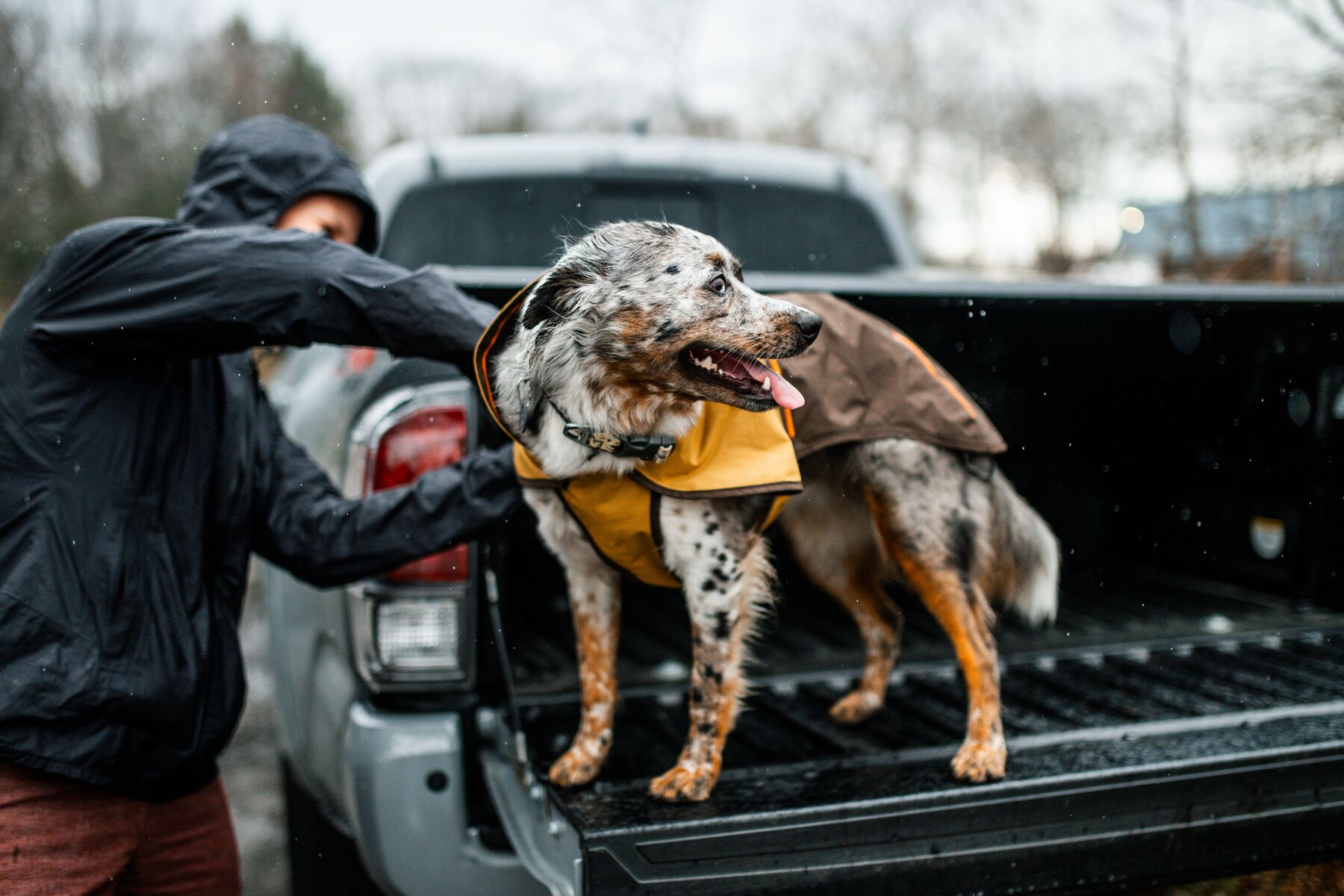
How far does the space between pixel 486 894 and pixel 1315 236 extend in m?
5.95

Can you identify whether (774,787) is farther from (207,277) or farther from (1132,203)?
(1132,203)

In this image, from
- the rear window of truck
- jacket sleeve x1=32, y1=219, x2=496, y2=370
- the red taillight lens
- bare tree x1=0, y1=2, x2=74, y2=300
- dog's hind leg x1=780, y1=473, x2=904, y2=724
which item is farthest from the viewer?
bare tree x1=0, y1=2, x2=74, y2=300

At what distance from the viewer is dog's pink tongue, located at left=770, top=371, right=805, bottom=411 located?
1.98 m

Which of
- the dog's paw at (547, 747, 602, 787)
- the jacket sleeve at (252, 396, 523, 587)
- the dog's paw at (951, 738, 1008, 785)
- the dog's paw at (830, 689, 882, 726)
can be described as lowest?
the dog's paw at (830, 689, 882, 726)

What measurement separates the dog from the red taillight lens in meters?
0.26

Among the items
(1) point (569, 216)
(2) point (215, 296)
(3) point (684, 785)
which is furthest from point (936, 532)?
(1) point (569, 216)

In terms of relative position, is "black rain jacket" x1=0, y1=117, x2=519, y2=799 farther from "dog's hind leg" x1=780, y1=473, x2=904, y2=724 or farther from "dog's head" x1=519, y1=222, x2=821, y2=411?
"dog's hind leg" x1=780, y1=473, x2=904, y2=724

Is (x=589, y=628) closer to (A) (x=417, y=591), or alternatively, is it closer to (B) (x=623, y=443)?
(A) (x=417, y=591)

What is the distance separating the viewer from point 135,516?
2.17 m

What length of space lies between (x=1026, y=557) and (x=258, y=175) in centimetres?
238

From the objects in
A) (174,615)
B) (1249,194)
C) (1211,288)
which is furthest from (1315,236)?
(174,615)

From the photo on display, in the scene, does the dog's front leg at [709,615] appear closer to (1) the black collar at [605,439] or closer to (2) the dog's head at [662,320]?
(1) the black collar at [605,439]

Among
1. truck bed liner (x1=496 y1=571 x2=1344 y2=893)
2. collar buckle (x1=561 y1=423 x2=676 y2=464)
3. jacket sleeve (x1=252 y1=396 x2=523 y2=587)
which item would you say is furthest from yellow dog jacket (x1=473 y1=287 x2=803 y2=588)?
truck bed liner (x1=496 y1=571 x2=1344 y2=893)

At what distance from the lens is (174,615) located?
2199 millimetres
